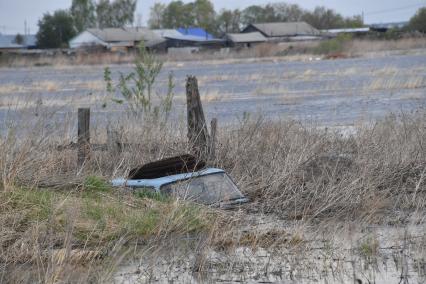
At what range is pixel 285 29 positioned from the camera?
116m

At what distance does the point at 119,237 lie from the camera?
28.2ft

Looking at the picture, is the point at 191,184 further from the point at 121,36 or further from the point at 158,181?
the point at 121,36

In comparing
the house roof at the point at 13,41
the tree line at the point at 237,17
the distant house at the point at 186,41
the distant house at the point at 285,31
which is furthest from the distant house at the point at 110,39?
the tree line at the point at 237,17

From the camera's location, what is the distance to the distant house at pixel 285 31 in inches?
4409

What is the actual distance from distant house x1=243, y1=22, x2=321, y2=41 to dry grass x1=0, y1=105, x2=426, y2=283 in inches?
3899

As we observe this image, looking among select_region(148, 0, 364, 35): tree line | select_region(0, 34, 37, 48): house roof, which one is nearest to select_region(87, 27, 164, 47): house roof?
select_region(0, 34, 37, 48): house roof

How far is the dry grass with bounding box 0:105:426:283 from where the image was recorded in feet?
26.7

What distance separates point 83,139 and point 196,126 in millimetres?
1669

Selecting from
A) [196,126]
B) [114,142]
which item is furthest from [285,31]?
[114,142]

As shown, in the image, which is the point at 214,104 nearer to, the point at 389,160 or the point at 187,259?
the point at 389,160

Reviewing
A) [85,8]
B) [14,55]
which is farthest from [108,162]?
[85,8]

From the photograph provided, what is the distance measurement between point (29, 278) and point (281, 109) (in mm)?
16640

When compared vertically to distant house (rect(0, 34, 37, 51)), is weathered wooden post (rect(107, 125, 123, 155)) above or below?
above

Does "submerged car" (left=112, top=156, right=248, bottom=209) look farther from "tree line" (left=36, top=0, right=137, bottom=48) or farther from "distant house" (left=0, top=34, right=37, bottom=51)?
"tree line" (left=36, top=0, right=137, bottom=48)
